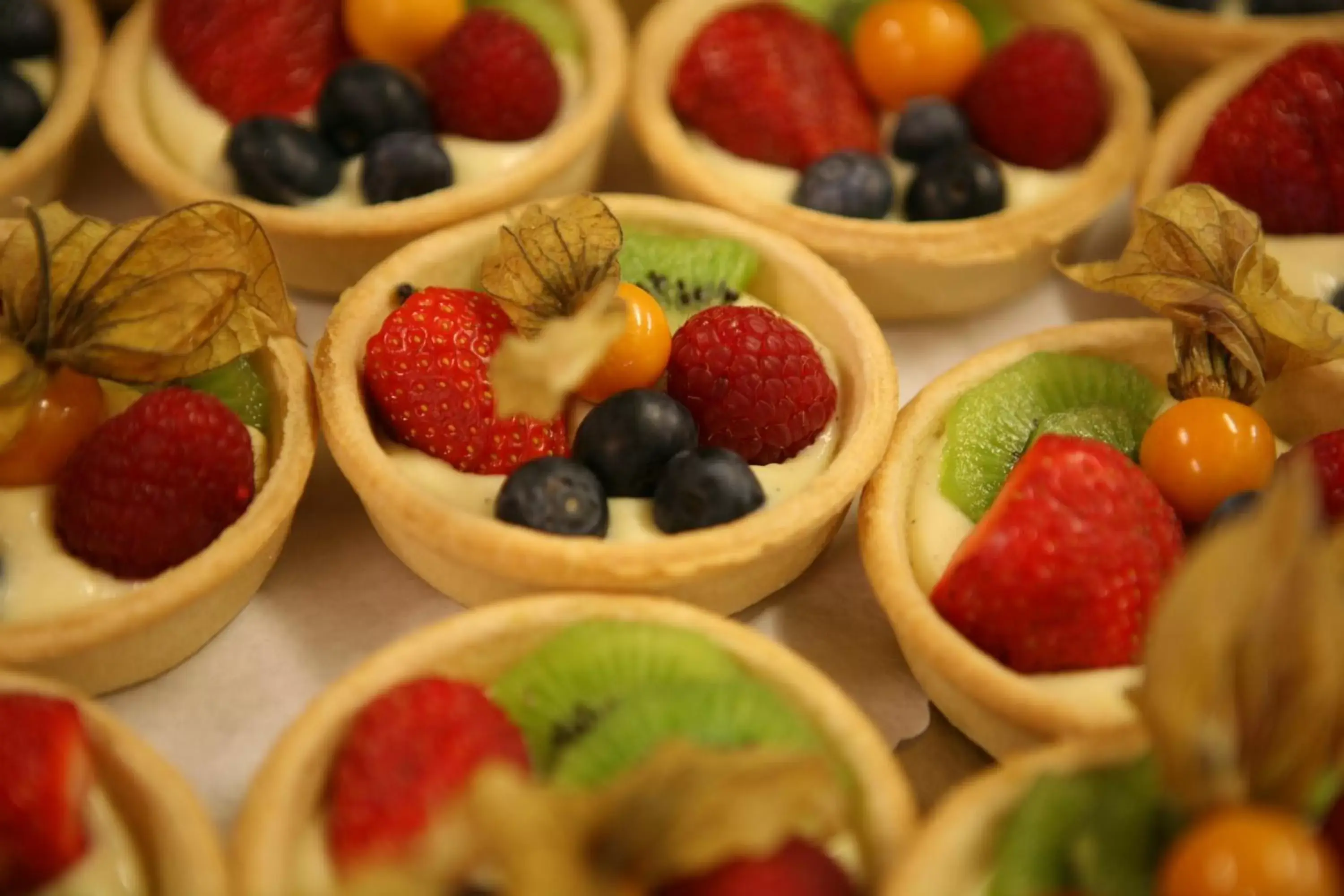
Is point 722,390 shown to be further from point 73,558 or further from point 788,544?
point 73,558

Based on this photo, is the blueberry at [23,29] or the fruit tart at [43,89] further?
the blueberry at [23,29]

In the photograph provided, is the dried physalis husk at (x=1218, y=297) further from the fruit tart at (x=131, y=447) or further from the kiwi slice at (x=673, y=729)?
the fruit tart at (x=131, y=447)

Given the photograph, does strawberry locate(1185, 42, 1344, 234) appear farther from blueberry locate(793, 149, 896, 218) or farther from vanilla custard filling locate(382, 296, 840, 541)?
vanilla custard filling locate(382, 296, 840, 541)

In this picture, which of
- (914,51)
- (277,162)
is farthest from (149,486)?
(914,51)

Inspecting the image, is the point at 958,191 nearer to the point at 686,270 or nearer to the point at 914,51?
the point at 914,51

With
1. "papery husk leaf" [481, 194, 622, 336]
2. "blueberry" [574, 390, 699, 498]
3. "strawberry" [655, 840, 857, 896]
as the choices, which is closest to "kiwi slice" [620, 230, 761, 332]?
"papery husk leaf" [481, 194, 622, 336]

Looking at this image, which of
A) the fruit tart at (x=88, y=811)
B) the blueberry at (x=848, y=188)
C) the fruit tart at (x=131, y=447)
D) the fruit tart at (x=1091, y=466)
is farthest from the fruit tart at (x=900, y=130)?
the fruit tart at (x=88, y=811)
